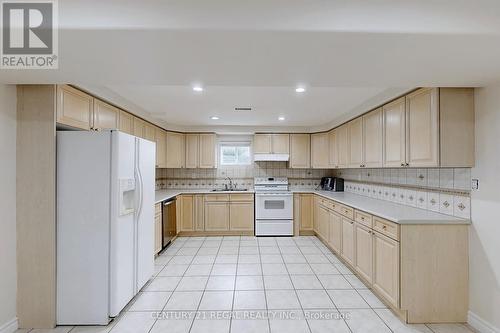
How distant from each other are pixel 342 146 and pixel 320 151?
0.88 meters

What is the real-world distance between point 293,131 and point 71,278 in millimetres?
4497

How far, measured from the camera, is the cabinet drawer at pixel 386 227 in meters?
2.42

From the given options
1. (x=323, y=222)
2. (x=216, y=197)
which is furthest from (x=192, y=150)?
(x=323, y=222)

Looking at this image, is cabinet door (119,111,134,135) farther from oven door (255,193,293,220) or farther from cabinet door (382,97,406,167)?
cabinet door (382,97,406,167)

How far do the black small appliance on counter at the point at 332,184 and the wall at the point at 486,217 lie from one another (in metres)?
2.96

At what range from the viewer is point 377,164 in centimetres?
334

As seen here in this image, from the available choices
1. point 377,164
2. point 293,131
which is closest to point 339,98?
point 377,164

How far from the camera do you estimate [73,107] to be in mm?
2457

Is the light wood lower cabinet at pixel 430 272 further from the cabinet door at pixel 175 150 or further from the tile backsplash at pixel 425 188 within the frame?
the cabinet door at pixel 175 150

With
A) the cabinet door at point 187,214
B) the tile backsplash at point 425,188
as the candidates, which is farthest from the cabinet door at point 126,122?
the tile backsplash at point 425,188

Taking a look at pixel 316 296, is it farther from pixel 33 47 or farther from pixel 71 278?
pixel 33 47

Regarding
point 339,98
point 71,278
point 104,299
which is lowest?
point 104,299

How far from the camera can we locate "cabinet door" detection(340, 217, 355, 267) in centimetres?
338

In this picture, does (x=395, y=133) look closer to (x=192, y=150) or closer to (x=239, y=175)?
(x=239, y=175)
